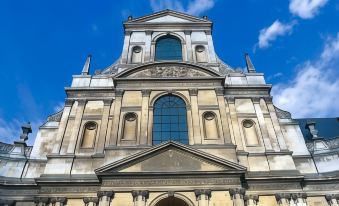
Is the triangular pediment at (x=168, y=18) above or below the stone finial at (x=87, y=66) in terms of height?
above

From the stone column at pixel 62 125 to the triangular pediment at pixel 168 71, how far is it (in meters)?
3.18

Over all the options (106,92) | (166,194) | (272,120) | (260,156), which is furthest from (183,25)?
(166,194)

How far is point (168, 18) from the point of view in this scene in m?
24.9

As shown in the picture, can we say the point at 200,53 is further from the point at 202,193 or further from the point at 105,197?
the point at 105,197

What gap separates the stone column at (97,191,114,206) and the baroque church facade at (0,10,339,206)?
0.04m

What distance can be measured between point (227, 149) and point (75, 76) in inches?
401

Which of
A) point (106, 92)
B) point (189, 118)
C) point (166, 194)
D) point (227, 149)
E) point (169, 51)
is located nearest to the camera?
point (166, 194)

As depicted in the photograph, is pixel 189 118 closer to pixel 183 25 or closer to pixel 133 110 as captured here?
pixel 133 110

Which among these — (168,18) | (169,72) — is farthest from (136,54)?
(168,18)

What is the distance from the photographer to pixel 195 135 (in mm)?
17625

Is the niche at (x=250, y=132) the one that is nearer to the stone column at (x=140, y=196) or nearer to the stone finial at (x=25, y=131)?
the stone column at (x=140, y=196)

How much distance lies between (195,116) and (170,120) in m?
1.39

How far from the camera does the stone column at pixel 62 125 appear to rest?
57.0 ft

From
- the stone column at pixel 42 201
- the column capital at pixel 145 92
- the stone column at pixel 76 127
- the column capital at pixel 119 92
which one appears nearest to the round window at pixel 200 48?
the column capital at pixel 145 92
